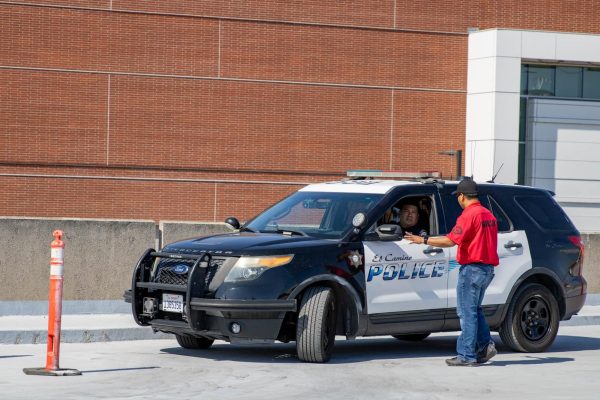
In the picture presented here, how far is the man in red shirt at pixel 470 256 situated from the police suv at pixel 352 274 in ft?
1.98

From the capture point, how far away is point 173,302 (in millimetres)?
11758

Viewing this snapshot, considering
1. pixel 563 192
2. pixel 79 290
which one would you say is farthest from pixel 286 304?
pixel 563 192

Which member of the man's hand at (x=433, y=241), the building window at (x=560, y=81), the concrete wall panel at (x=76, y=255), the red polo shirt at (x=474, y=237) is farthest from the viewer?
the building window at (x=560, y=81)

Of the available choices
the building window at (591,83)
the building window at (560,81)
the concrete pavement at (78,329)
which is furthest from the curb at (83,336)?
the building window at (591,83)

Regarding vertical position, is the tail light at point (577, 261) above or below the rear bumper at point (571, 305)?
above

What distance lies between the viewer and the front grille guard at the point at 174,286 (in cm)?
1145

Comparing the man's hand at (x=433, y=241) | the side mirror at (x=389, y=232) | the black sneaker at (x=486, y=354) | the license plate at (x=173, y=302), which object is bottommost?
the black sneaker at (x=486, y=354)

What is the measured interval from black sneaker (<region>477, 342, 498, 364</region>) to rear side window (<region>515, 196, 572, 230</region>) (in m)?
2.07

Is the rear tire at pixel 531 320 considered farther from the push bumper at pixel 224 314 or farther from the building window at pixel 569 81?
the building window at pixel 569 81

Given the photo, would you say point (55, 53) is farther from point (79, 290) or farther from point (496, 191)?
point (496, 191)

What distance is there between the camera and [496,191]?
1351 centimetres

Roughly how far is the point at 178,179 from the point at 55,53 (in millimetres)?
4559

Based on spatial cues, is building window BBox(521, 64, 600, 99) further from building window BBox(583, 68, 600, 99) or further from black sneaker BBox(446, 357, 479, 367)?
black sneaker BBox(446, 357, 479, 367)

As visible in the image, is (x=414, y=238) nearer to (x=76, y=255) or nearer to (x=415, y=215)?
(x=415, y=215)
